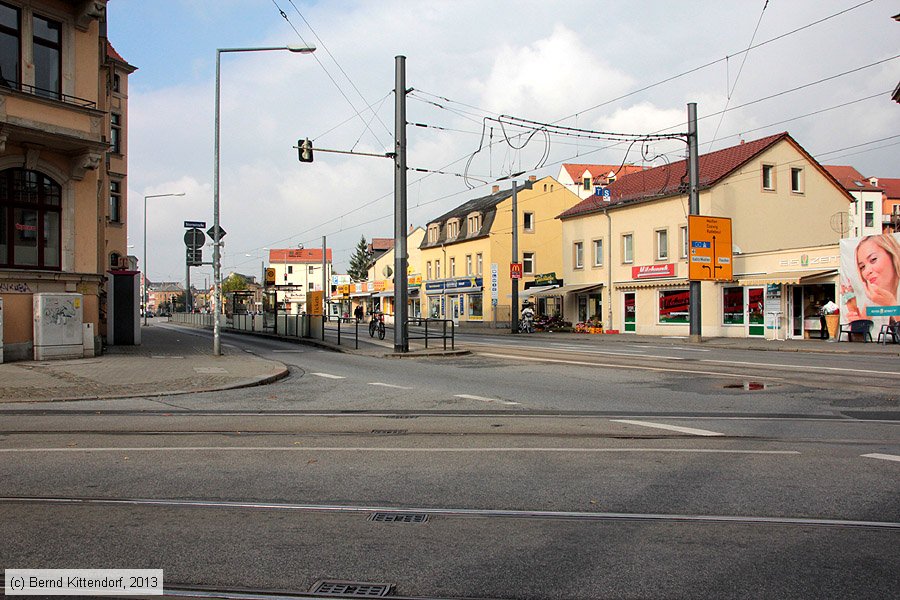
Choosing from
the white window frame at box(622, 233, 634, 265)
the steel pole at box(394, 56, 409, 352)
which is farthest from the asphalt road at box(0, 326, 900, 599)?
the white window frame at box(622, 233, 634, 265)

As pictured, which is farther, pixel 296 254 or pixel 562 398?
pixel 296 254

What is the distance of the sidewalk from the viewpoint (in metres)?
12.7

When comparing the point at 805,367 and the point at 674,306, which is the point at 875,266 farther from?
the point at 805,367

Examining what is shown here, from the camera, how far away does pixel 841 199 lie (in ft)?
131


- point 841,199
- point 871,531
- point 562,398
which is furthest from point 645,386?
point 841,199

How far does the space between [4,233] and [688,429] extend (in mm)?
16320

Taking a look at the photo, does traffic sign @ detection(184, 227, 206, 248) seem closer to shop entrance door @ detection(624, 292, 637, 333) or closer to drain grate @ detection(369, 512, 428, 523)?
drain grate @ detection(369, 512, 428, 523)

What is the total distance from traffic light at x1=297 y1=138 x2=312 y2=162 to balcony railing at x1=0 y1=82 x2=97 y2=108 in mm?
5333

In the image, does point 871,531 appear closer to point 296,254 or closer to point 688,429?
point 688,429

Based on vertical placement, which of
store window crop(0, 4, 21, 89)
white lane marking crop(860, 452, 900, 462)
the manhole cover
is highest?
store window crop(0, 4, 21, 89)

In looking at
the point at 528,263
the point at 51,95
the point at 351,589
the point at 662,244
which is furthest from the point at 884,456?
the point at 528,263

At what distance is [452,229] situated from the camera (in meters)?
63.5

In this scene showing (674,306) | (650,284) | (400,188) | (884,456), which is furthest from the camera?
(650,284)

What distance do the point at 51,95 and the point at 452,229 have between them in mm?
46402
